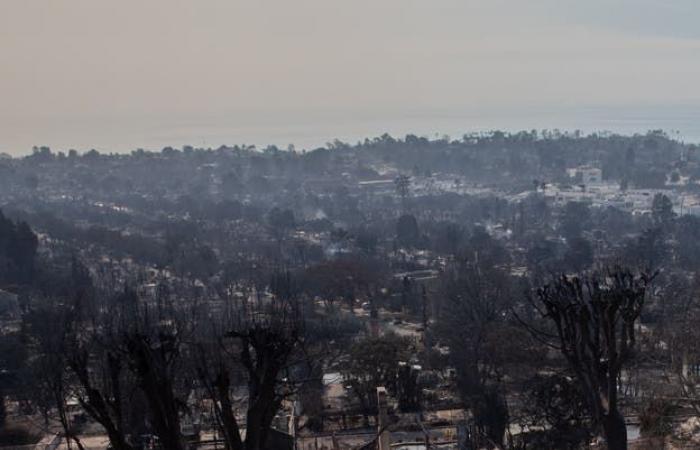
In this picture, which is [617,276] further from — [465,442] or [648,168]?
[648,168]

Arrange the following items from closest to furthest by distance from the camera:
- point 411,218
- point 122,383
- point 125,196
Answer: point 122,383
point 411,218
point 125,196

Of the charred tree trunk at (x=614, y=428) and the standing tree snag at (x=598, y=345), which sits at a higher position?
the standing tree snag at (x=598, y=345)

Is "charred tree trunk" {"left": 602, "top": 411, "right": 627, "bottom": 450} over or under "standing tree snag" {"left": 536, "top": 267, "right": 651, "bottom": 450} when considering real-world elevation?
under

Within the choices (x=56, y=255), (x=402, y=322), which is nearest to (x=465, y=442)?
(x=402, y=322)

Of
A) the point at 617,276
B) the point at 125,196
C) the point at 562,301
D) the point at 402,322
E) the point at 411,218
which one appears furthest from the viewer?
the point at 125,196

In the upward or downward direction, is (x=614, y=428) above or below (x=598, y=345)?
below

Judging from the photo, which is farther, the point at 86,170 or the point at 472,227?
the point at 86,170

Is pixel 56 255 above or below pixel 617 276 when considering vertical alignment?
below

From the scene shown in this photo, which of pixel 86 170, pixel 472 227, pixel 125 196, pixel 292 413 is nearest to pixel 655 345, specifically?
pixel 292 413

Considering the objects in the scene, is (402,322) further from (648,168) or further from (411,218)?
(648,168)

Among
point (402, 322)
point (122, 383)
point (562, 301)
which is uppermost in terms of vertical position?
point (562, 301)
